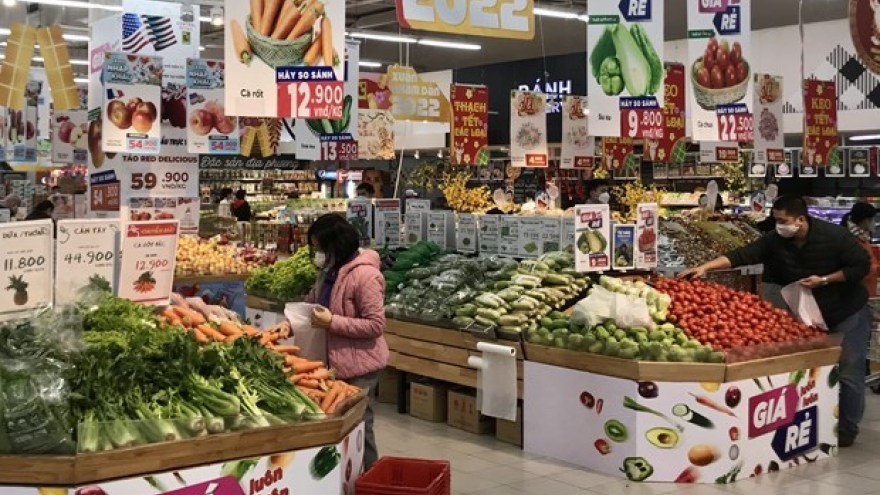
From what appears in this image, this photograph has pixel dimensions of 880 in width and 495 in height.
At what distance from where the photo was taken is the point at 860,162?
16281 millimetres

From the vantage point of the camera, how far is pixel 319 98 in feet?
23.5

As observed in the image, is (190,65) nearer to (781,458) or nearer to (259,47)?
(259,47)

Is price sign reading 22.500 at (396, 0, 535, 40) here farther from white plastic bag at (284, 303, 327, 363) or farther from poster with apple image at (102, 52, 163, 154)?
poster with apple image at (102, 52, 163, 154)

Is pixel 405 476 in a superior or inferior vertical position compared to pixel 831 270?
inferior

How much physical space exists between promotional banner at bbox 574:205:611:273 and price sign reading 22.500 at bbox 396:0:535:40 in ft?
4.77

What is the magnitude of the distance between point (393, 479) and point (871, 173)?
13.8 m

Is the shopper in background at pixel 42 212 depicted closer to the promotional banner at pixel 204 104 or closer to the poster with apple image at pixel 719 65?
the promotional banner at pixel 204 104

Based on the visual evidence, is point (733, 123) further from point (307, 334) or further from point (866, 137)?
point (866, 137)

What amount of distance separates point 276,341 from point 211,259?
4.68 m

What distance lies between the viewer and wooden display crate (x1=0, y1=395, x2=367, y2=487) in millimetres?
3615

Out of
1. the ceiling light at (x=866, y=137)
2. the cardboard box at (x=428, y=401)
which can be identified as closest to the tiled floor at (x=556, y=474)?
the cardboard box at (x=428, y=401)

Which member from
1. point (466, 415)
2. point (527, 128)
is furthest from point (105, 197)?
point (527, 128)

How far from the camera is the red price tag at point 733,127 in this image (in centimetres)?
990

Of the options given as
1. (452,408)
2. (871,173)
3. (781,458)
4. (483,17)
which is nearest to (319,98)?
(483,17)
